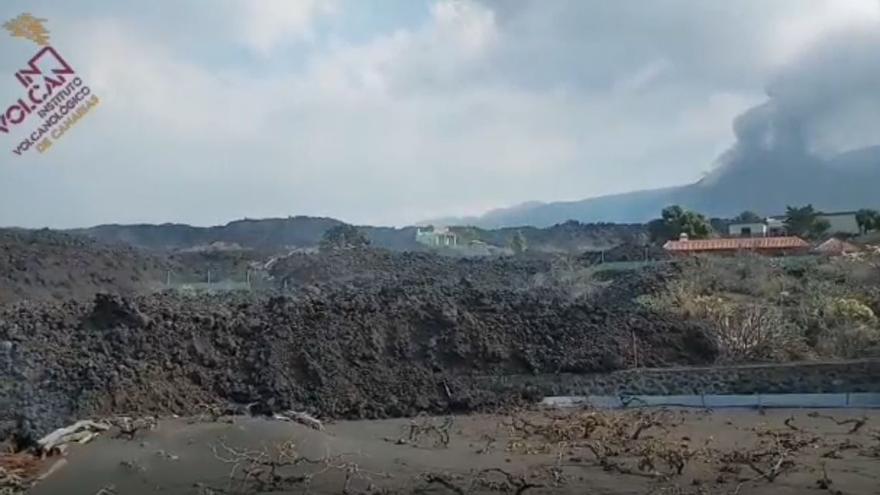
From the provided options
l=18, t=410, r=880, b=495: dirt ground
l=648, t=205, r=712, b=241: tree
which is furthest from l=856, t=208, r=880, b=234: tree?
l=18, t=410, r=880, b=495: dirt ground

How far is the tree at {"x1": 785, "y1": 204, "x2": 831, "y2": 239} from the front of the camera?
4606 centimetres

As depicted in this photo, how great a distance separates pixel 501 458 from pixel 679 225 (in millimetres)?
34138

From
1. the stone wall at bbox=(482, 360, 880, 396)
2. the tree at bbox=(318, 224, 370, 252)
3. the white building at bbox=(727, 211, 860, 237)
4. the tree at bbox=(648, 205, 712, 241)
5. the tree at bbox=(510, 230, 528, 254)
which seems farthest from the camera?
the white building at bbox=(727, 211, 860, 237)

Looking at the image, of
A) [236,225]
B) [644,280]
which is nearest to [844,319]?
[644,280]

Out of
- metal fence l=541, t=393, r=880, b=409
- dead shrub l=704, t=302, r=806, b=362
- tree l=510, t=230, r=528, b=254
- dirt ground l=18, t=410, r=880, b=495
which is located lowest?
metal fence l=541, t=393, r=880, b=409

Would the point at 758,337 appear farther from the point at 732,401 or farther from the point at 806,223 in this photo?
the point at 806,223

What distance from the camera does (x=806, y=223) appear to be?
47344 millimetres

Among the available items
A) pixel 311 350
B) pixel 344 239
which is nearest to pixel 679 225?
pixel 344 239

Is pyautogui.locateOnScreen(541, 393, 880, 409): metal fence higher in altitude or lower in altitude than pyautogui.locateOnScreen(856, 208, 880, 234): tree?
lower

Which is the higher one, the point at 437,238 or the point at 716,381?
the point at 437,238

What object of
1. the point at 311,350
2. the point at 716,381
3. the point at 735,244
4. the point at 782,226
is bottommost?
the point at 716,381

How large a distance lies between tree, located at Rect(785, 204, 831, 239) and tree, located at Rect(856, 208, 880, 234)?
1.42m

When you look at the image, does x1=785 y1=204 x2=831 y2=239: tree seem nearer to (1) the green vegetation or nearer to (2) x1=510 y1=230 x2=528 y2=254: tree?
(2) x1=510 y1=230 x2=528 y2=254: tree

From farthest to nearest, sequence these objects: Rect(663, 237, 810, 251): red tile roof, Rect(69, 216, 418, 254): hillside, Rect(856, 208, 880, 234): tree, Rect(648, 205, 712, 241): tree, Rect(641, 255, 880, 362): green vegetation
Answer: Rect(69, 216, 418, 254): hillside
Rect(856, 208, 880, 234): tree
Rect(648, 205, 712, 241): tree
Rect(663, 237, 810, 251): red tile roof
Rect(641, 255, 880, 362): green vegetation
